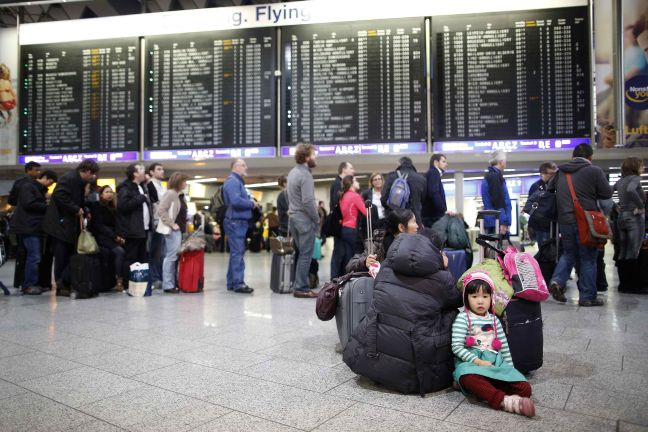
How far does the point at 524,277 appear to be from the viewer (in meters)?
2.96

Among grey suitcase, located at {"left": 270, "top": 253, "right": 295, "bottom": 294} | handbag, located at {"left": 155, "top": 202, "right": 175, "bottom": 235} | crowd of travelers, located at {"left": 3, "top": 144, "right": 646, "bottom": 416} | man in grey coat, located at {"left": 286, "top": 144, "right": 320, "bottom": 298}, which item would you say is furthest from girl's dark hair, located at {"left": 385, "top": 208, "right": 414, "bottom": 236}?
handbag, located at {"left": 155, "top": 202, "right": 175, "bottom": 235}

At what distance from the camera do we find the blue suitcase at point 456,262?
557 cm

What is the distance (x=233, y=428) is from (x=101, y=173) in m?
8.36

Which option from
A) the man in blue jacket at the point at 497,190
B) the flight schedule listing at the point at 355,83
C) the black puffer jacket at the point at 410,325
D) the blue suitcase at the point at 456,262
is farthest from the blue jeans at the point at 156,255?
the black puffer jacket at the point at 410,325

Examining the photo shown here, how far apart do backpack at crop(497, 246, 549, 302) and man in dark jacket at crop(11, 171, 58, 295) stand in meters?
5.83

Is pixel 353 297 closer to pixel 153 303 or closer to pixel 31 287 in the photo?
pixel 153 303

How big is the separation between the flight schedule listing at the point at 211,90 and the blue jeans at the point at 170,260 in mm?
2094

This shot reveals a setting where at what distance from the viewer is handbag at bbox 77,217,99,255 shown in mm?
6211

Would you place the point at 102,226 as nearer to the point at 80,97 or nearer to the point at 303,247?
the point at 303,247

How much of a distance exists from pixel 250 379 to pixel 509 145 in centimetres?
610

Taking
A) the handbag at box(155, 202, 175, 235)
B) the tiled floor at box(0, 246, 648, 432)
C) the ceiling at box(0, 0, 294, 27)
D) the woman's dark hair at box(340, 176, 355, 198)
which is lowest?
the tiled floor at box(0, 246, 648, 432)

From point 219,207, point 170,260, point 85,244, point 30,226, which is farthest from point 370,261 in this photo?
point 30,226

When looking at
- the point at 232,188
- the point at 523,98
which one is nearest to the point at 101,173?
the point at 232,188

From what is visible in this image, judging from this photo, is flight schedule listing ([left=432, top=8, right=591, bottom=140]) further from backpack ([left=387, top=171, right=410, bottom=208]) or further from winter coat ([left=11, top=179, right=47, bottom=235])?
winter coat ([left=11, top=179, right=47, bottom=235])
